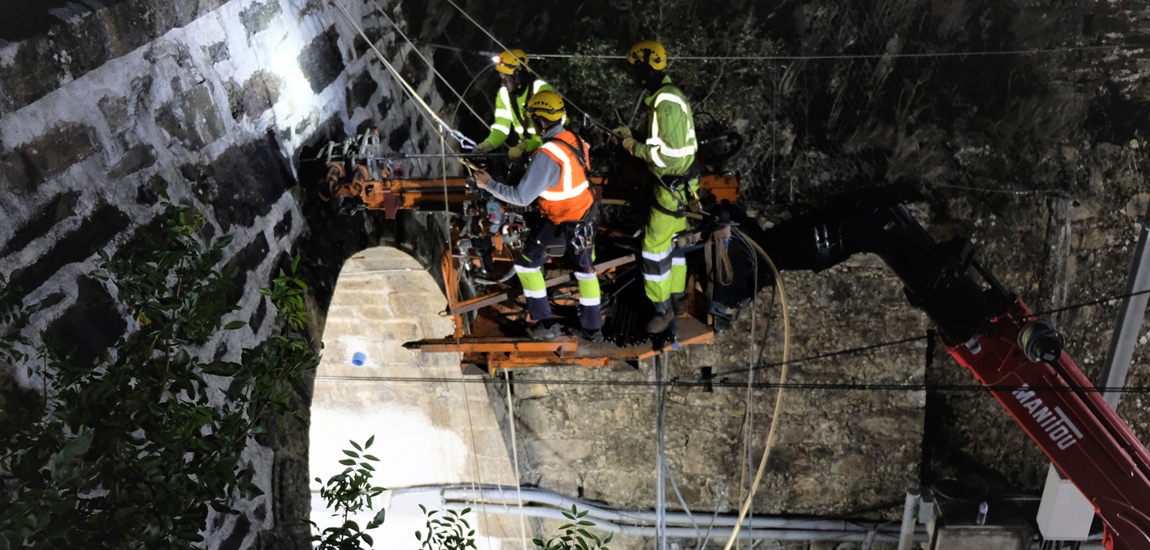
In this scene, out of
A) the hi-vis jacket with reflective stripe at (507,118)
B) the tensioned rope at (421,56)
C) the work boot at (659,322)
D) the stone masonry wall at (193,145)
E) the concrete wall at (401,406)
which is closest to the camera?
the stone masonry wall at (193,145)

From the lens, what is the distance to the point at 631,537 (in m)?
7.47

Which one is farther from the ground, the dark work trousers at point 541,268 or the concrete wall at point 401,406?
the concrete wall at point 401,406

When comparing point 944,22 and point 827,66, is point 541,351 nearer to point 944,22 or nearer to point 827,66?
point 827,66

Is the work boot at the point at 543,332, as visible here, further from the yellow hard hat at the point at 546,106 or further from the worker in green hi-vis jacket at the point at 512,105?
the yellow hard hat at the point at 546,106

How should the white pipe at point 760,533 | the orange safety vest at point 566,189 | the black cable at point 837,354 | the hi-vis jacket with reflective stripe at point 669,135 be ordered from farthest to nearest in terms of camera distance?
the white pipe at point 760,533 < the black cable at point 837,354 < the hi-vis jacket with reflective stripe at point 669,135 < the orange safety vest at point 566,189

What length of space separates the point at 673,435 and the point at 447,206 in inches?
150

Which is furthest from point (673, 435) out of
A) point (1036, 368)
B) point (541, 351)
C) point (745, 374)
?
point (1036, 368)

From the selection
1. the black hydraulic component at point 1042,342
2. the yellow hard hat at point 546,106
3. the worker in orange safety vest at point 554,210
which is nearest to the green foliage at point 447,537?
the worker in orange safety vest at point 554,210

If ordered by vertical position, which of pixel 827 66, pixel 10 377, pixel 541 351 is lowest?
pixel 10 377

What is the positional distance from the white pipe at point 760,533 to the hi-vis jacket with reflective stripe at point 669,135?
174 inches

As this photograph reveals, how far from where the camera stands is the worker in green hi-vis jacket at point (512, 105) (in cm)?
453

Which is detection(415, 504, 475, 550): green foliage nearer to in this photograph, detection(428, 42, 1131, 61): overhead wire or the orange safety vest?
the orange safety vest

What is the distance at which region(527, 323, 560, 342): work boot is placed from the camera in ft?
13.7

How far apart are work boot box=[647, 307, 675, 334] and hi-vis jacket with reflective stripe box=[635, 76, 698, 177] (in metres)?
0.84
